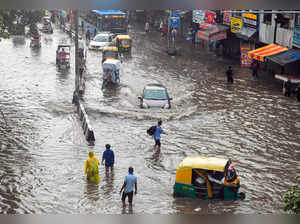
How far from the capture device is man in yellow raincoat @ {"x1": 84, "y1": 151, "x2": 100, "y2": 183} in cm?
1347

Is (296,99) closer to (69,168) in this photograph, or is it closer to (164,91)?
(164,91)

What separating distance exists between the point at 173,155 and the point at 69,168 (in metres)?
3.76

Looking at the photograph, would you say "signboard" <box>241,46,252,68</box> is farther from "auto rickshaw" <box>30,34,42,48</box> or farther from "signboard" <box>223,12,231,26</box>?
"auto rickshaw" <box>30,34,42,48</box>

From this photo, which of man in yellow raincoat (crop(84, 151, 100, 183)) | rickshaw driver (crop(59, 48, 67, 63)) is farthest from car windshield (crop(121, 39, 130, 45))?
man in yellow raincoat (crop(84, 151, 100, 183))

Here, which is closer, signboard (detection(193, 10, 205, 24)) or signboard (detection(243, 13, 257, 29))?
signboard (detection(243, 13, 257, 29))

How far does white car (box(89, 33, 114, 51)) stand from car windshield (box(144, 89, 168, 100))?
23.0m

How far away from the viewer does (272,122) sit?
22000mm

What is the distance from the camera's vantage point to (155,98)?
24.4 m

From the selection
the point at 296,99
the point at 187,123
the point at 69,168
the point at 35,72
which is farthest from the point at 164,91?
the point at 35,72

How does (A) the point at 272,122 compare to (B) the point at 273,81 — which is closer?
(A) the point at 272,122

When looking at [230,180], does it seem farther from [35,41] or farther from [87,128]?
[35,41]

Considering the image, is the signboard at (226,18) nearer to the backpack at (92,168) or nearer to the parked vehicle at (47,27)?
the parked vehicle at (47,27)

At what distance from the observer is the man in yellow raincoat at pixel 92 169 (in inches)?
530

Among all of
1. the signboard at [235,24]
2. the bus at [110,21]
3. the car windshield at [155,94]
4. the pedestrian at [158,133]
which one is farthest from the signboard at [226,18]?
the pedestrian at [158,133]
